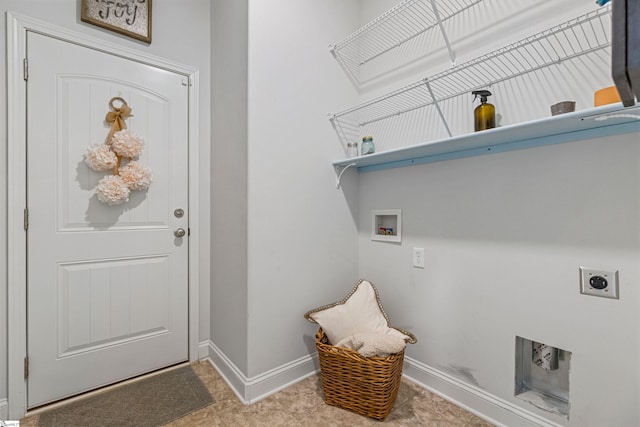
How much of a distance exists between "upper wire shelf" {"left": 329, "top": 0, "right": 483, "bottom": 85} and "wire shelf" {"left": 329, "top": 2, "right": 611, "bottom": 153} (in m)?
0.16

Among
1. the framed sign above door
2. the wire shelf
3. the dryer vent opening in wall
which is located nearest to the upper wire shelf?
the wire shelf

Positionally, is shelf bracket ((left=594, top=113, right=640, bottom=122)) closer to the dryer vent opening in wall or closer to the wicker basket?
the dryer vent opening in wall

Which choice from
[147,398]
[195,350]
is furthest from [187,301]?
[147,398]

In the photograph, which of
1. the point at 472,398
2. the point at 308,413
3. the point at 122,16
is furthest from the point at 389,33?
the point at 308,413

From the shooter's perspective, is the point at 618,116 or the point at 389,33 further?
the point at 389,33

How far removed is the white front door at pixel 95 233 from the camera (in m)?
1.48

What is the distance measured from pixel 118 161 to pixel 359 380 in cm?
176

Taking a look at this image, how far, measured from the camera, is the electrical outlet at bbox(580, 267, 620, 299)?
1092 millimetres

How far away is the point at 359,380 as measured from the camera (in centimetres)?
142

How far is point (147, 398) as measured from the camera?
1.57 metres

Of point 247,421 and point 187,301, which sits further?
point 187,301

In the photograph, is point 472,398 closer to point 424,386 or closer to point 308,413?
point 424,386

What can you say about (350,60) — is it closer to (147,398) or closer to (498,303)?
(498,303)

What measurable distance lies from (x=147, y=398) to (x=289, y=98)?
6.11 ft
